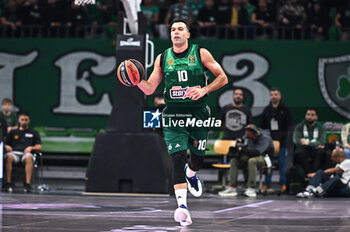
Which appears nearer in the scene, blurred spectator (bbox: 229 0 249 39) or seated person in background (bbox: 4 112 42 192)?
seated person in background (bbox: 4 112 42 192)

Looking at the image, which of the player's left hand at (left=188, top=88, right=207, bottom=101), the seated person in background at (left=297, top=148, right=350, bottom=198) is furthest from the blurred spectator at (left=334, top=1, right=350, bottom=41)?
the player's left hand at (left=188, top=88, right=207, bottom=101)

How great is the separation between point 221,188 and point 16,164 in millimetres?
4398

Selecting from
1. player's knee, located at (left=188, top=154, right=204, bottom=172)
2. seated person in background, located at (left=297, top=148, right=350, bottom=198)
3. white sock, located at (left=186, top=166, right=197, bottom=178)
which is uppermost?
player's knee, located at (left=188, top=154, right=204, bottom=172)

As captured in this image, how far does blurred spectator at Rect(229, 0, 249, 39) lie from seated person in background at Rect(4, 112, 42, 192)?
19.4ft

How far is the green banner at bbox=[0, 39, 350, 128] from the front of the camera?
56.6 ft

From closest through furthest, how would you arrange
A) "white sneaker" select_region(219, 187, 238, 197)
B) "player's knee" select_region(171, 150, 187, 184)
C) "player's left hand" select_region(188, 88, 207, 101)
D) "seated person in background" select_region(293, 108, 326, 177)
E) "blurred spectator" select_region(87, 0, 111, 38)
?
1. "player's left hand" select_region(188, 88, 207, 101)
2. "player's knee" select_region(171, 150, 187, 184)
3. "white sneaker" select_region(219, 187, 238, 197)
4. "seated person in background" select_region(293, 108, 326, 177)
5. "blurred spectator" select_region(87, 0, 111, 38)

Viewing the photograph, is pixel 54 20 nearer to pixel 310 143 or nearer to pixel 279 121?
pixel 279 121

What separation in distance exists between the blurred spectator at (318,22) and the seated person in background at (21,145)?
24.8 feet

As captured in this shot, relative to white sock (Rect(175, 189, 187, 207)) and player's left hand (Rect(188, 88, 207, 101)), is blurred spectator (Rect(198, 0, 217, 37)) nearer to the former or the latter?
player's left hand (Rect(188, 88, 207, 101))

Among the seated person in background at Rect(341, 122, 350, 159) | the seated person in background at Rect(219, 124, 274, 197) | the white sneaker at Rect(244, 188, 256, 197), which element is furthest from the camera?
the seated person in background at Rect(341, 122, 350, 159)

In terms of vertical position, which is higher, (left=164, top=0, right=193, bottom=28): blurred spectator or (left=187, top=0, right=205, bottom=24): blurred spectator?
(left=187, top=0, right=205, bottom=24): blurred spectator

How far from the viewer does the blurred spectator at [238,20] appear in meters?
17.4

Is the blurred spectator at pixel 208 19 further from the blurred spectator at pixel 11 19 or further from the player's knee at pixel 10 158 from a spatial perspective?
the player's knee at pixel 10 158

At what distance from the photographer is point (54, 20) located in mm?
17969
